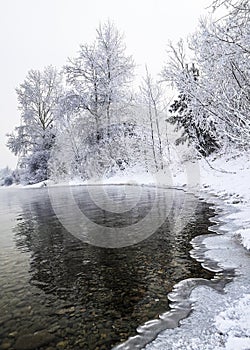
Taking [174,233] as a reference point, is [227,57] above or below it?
above

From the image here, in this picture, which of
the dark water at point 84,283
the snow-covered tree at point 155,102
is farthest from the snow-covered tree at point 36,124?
the dark water at point 84,283

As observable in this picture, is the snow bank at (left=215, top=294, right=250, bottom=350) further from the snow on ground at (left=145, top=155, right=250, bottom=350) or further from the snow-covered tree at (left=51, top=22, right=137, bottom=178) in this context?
the snow-covered tree at (left=51, top=22, right=137, bottom=178)

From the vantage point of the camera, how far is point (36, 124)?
125 ft

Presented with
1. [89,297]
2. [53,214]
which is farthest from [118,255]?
[53,214]

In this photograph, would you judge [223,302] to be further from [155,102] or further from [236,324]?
[155,102]

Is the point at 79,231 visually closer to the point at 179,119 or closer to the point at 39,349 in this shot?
the point at 39,349

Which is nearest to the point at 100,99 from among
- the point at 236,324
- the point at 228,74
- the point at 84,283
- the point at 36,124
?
the point at 36,124

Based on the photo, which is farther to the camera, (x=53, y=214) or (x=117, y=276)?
(x=53, y=214)

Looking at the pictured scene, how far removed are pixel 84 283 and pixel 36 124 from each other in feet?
118

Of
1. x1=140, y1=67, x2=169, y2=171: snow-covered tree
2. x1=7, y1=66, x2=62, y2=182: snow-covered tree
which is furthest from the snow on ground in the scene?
x1=7, y1=66, x2=62, y2=182: snow-covered tree

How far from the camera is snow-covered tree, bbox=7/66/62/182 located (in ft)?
123

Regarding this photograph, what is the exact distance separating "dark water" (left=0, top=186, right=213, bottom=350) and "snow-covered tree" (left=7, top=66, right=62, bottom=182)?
98.5ft

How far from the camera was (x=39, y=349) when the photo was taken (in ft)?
10.4

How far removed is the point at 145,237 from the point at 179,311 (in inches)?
150
